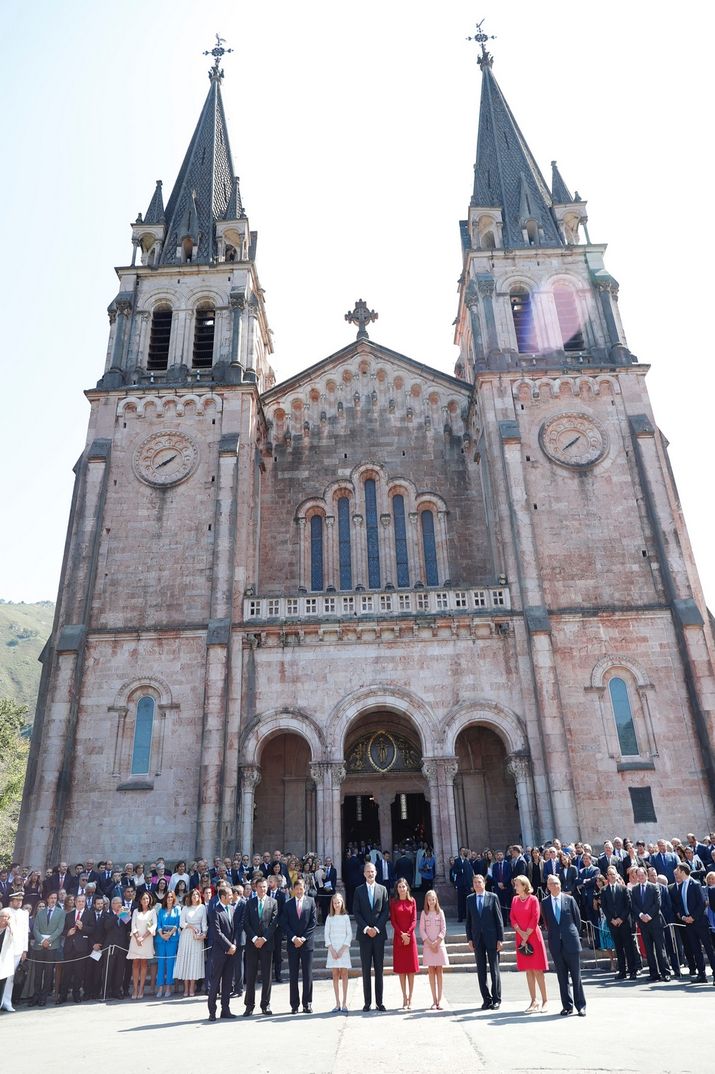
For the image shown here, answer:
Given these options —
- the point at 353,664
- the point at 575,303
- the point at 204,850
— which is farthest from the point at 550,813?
the point at 575,303

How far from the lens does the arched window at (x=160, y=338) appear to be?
1139 inches

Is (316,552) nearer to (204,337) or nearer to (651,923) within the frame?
(204,337)

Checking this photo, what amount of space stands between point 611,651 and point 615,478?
20.2ft

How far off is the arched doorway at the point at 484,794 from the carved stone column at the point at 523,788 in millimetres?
1726

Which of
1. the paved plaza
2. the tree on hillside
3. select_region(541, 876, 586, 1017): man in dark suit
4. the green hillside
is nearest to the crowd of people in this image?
select_region(541, 876, 586, 1017): man in dark suit

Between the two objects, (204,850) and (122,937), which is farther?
(204,850)

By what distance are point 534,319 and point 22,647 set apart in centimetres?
13275

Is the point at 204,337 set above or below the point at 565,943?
above

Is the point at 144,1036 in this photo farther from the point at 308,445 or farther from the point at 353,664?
the point at 308,445

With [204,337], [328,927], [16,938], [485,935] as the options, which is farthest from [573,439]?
[16,938]

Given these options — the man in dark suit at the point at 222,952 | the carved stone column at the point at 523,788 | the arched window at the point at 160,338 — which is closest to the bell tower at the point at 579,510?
the carved stone column at the point at 523,788

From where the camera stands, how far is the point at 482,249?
Result: 30.0m

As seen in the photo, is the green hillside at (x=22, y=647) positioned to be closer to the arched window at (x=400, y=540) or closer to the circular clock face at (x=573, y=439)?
the arched window at (x=400, y=540)

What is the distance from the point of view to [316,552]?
2670cm
